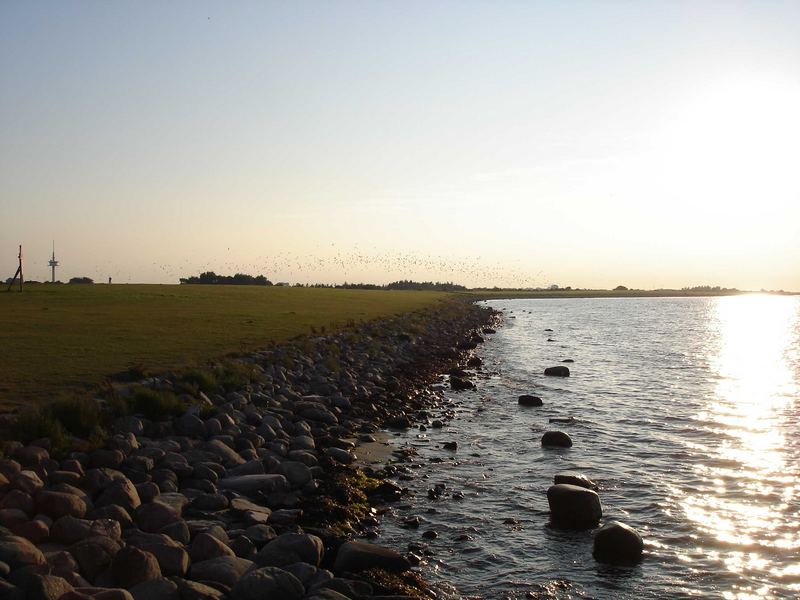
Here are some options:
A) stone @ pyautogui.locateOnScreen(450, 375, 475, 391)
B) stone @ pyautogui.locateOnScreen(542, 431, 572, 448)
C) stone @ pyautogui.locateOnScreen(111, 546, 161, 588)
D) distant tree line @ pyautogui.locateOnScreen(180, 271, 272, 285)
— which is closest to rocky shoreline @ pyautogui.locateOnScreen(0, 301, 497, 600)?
stone @ pyautogui.locateOnScreen(111, 546, 161, 588)

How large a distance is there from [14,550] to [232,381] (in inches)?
425

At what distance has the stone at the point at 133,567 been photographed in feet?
24.7

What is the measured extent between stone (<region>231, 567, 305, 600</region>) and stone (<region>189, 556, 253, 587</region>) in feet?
0.99

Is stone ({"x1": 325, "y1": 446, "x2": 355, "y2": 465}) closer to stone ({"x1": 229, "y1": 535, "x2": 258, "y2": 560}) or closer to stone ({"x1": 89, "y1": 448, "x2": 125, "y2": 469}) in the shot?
stone ({"x1": 89, "y1": 448, "x2": 125, "y2": 469})

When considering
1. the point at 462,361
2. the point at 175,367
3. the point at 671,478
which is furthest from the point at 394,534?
the point at 462,361

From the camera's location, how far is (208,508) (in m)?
10.5

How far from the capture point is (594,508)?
1157 centimetres

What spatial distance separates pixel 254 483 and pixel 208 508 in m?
1.33

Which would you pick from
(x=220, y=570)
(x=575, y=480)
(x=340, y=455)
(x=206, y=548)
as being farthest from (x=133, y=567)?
(x=575, y=480)

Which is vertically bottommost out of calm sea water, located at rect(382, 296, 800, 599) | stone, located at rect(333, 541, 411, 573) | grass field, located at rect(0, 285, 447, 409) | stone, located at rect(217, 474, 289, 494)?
calm sea water, located at rect(382, 296, 800, 599)

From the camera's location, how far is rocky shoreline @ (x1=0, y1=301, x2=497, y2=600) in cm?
762

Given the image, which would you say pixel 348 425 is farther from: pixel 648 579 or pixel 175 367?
pixel 648 579

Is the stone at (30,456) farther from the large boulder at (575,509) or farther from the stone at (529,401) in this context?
the stone at (529,401)


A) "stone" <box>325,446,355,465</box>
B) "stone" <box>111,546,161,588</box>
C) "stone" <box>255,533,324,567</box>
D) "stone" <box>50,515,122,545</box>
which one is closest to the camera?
"stone" <box>111,546,161,588</box>
